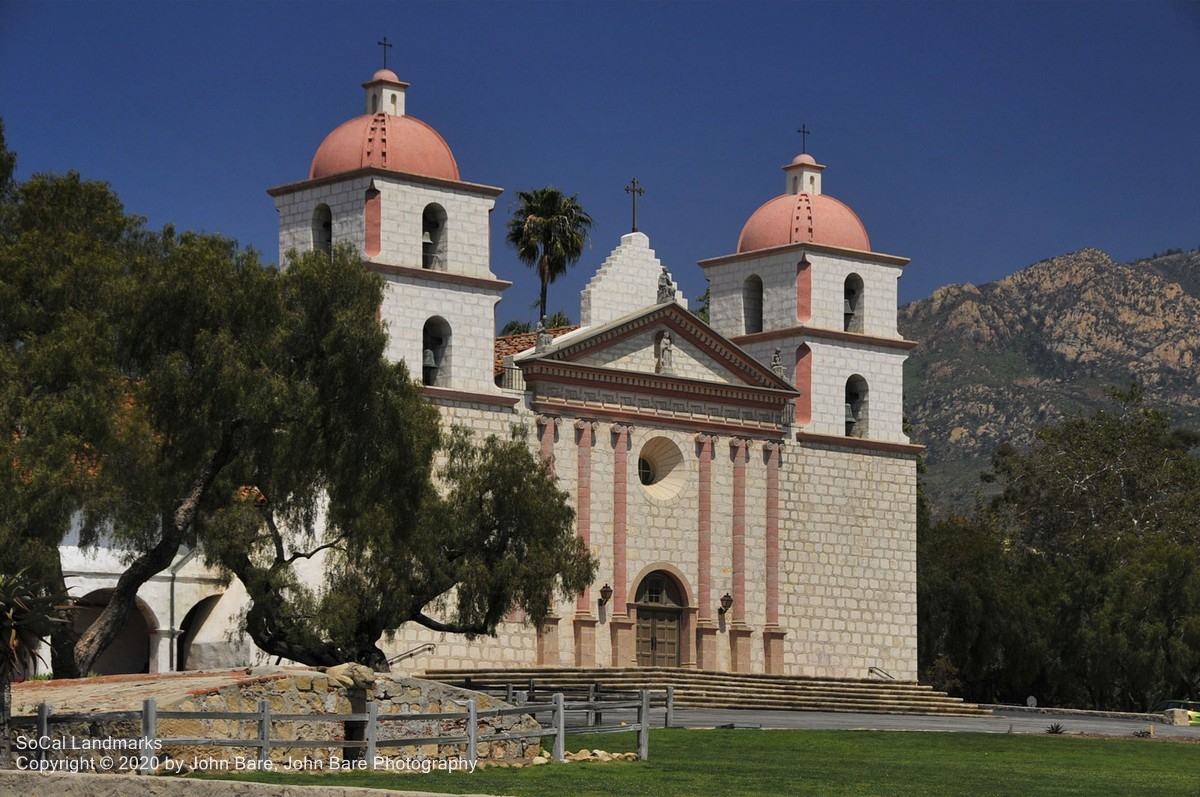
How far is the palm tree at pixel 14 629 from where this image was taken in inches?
1023

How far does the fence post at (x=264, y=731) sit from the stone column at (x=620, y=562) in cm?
2701

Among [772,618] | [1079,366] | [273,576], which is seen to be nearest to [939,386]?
[1079,366]

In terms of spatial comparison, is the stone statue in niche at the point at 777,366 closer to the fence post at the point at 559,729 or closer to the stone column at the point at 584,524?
the stone column at the point at 584,524

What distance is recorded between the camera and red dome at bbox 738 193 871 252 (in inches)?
2298

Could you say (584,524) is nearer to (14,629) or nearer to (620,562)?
(620,562)

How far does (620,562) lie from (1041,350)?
116 meters

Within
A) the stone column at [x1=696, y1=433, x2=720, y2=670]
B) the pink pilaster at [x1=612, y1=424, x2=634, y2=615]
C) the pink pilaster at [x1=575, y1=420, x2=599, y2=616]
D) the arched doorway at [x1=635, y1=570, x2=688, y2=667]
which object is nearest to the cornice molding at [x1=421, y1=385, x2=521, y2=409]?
the pink pilaster at [x1=575, y1=420, x2=599, y2=616]

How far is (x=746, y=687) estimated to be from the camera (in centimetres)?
5222

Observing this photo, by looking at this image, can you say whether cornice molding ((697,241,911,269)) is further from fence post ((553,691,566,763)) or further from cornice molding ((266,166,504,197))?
fence post ((553,691,566,763))

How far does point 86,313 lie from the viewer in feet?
121

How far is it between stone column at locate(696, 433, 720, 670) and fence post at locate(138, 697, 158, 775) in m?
30.2

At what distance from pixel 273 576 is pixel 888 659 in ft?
74.5

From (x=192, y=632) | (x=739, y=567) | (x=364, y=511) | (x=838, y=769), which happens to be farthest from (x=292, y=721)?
(x=739, y=567)

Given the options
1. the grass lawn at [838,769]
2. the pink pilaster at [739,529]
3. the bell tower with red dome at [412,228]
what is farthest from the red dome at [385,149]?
the grass lawn at [838,769]
